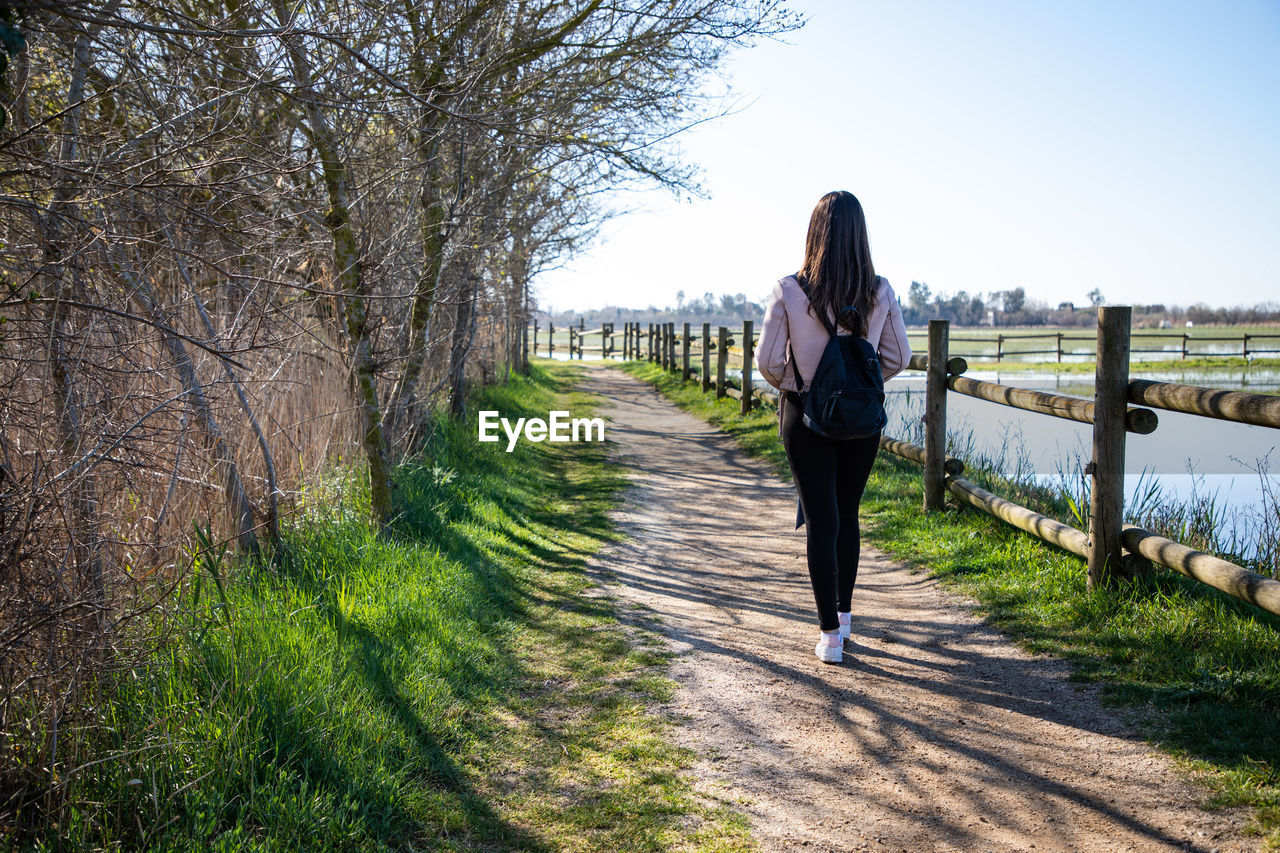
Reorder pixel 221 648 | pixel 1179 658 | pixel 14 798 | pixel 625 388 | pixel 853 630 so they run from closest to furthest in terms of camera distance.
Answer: pixel 14 798 → pixel 221 648 → pixel 1179 658 → pixel 853 630 → pixel 625 388

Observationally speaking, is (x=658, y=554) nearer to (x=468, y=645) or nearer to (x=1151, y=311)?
(x=468, y=645)

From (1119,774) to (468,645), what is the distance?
2935mm

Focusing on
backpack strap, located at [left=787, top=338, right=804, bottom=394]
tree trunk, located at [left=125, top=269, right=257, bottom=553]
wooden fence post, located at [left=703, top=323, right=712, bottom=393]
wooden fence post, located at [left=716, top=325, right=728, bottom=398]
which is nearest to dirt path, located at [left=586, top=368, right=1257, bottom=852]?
backpack strap, located at [left=787, top=338, right=804, bottom=394]

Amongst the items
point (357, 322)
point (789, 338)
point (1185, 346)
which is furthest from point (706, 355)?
point (1185, 346)

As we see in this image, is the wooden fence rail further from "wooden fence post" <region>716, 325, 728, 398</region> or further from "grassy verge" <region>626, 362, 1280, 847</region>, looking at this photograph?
"wooden fence post" <region>716, 325, 728, 398</region>

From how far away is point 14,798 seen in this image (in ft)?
8.32

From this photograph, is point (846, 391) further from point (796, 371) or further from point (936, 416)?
point (936, 416)

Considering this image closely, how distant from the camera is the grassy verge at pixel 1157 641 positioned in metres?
3.22

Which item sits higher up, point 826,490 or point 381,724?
point 826,490

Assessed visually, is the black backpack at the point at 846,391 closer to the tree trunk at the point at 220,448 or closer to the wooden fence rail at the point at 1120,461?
the wooden fence rail at the point at 1120,461

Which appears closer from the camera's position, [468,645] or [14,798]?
[14,798]

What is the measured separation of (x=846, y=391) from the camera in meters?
Answer: 4.10

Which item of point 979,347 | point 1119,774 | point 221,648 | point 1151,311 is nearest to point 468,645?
point 221,648

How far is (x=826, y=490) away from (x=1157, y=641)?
165 centimetres
